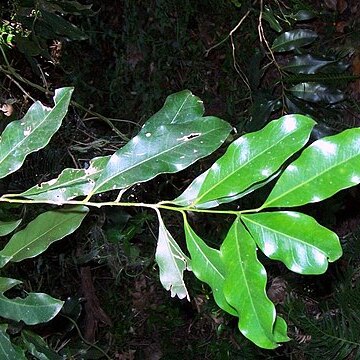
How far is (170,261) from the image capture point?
0.86m

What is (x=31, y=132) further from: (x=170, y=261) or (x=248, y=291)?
(x=248, y=291)

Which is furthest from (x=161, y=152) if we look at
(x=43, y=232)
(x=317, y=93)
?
(x=317, y=93)

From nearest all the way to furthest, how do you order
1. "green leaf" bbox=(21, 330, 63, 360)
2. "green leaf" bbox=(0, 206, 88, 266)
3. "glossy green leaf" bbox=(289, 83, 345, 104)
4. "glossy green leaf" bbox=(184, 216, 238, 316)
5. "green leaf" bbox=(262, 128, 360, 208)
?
"green leaf" bbox=(262, 128, 360, 208), "glossy green leaf" bbox=(184, 216, 238, 316), "green leaf" bbox=(0, 206, 88, 266), "green leaf" bbox=(21, 330, 63, 360), "glossy green leaf" bbox=(289, 83, 345, 104)

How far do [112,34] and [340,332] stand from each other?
149 centimetres

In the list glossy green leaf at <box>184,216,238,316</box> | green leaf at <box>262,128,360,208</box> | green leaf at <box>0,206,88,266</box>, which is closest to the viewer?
green leaf at <box>262,128,360,208</box>

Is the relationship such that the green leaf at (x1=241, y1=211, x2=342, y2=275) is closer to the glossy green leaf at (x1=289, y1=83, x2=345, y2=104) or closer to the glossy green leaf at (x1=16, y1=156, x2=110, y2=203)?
the glossy green leaf at (x1=16, y1=156, x2=110, y2=203)

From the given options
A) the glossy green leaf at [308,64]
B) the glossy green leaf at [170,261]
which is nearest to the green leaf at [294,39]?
the glossy green leaf at [308,64]

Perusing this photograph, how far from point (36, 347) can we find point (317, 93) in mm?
1134

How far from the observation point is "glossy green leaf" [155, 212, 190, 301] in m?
0.84

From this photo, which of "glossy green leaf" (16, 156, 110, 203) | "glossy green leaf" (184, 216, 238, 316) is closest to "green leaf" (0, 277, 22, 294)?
"glossy green leaf" (16, 156, 110, 203)

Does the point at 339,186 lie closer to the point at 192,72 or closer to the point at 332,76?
the point at 332,76

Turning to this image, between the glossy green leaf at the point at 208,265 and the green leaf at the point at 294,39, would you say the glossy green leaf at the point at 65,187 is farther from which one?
the green leaf at the point at 294,39

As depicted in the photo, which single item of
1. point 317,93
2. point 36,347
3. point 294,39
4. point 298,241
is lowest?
point 36,347

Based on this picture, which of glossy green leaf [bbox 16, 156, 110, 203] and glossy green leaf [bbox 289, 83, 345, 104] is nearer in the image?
glossy green leaf [bbox 16, 156, 110, 203]
